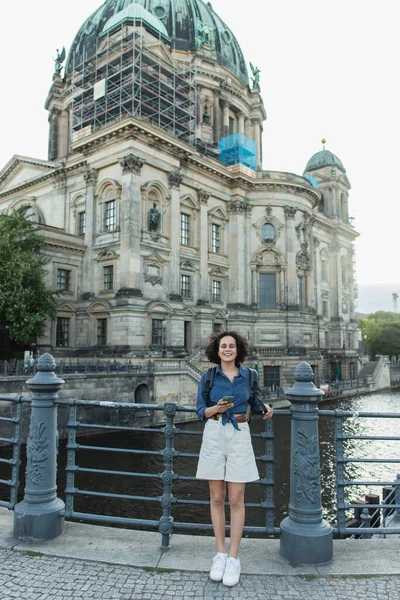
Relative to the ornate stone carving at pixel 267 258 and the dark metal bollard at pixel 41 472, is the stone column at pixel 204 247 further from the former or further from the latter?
the dark metal bollard at pixel 41 472

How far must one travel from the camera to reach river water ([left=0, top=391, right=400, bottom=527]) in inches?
504

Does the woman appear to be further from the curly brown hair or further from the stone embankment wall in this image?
the stone embankment wall

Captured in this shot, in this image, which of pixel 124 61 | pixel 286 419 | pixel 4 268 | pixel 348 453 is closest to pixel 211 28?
pixel 124 61

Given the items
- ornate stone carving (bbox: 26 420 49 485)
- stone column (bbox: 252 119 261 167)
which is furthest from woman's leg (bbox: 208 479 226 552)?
stone column (bbox: 252 119 261 167)

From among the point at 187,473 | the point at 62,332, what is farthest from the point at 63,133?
the point at 187,473

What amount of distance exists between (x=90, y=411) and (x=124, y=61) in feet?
96.4

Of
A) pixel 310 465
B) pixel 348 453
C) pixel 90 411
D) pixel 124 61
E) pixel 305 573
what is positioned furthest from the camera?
pixel 124 61

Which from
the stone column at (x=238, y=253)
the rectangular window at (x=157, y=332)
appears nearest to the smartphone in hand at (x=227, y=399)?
the rectangular window at (x=157, y=332)

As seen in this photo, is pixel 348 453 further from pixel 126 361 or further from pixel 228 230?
pixel 228 230

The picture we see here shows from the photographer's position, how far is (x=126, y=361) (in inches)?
1228

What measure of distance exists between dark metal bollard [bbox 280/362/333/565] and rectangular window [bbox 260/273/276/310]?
39497 millimetres

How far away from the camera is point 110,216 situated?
35.0m

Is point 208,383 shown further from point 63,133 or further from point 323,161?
point 323,161

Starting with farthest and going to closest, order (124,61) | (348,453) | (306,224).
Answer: (306,224), (124,61), (348,453)
